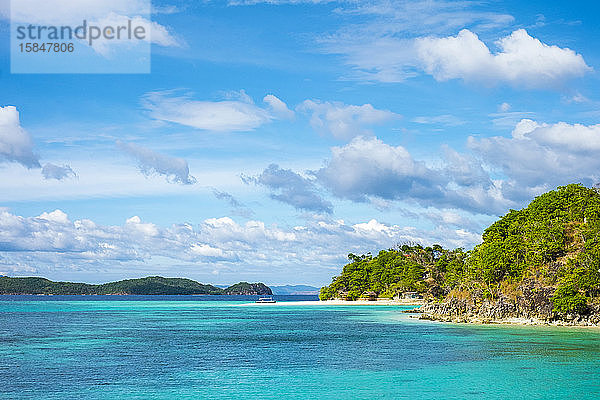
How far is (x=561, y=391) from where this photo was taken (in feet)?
107

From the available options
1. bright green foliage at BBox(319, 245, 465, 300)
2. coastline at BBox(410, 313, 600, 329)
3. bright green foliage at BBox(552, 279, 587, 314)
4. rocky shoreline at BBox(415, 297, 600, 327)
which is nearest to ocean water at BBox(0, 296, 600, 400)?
bright green foliage at BBox(552, 279, 587, 314)

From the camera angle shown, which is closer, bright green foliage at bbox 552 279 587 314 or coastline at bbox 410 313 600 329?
bright green foliage at bbox 552 279 587 314

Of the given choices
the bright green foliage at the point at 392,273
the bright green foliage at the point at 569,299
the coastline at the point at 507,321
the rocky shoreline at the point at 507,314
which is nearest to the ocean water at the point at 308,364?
the bright green foliage at the point at 569,299

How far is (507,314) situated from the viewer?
258ft

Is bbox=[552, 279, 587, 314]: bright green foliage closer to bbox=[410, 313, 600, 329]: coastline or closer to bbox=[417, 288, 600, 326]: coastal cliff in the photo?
bbox=[417, 288, 600, 326]: coastal cliff

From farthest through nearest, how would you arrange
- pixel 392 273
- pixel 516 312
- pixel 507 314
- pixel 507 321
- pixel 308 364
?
pixel 392 273, pixel 507 314, pixel 516 312, pixel 507 321, pixel 308 364

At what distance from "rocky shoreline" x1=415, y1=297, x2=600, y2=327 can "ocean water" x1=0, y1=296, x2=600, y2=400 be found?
5.56 m

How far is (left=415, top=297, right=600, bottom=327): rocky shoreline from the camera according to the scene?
70.5m

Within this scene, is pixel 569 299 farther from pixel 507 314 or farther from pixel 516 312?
pixel 507 314

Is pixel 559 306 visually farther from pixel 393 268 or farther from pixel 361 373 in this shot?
pixel 393 268

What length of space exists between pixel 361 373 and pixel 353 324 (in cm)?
4466

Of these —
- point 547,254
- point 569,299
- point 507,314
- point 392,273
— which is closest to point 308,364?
point 569,299

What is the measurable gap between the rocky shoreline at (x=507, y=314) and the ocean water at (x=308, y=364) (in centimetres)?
556

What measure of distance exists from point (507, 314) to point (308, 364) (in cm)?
4352
